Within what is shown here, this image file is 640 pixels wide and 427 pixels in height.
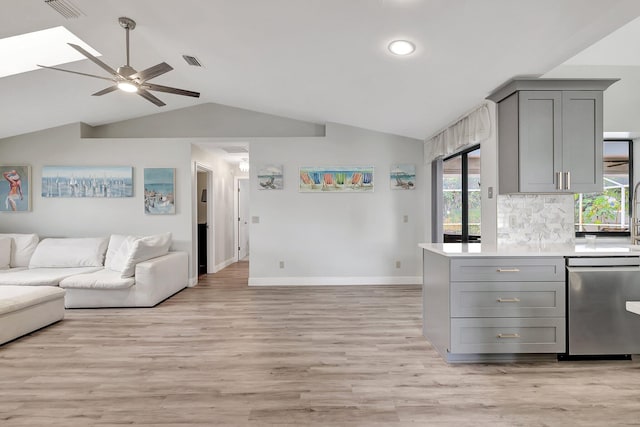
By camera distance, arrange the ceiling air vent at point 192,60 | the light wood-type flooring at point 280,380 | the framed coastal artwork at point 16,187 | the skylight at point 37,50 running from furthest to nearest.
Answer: the framed coastal artwork at point 16,187 → the ceiling air vent at point 192,60 → the skylight at point 37,50 → the light wood-type flooring at point 280,380

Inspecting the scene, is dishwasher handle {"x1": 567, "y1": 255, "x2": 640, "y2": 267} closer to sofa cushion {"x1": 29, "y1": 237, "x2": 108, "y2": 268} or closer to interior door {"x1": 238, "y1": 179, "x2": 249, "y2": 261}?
sofa cushion {"x1": 29, "y1": 237, "x2": 108, "y2": 268}

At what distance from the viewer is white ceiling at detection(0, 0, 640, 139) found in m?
2.20

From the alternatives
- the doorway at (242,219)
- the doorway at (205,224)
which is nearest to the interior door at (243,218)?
the doorway at (242,219)

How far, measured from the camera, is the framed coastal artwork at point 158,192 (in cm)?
Result: 514

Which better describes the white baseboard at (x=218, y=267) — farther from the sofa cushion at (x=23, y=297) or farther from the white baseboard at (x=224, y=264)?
the sofa cushion at (x=23, y=297)

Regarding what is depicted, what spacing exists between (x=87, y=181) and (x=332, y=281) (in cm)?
406

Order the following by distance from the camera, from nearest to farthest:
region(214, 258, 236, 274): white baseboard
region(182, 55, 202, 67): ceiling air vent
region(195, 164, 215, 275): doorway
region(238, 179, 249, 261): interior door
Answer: region(182, 55, 202, 67): ceiling air vent
region(195, 164, 215, 275): doorway
region(214, 258, 236, 274): white baseboard
region(238, 179, 249, 261): interior door

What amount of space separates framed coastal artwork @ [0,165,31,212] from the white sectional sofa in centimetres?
58

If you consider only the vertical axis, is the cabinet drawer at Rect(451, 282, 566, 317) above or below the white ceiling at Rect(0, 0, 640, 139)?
below

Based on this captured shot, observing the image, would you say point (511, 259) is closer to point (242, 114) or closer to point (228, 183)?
point (242, 114)

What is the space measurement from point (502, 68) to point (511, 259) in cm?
152

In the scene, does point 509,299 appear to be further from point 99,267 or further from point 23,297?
point 99,267

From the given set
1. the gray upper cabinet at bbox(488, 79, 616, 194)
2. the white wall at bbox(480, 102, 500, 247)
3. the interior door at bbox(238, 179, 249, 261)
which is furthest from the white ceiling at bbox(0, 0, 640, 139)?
the interior door at bbox(238, 179, 249, 261)

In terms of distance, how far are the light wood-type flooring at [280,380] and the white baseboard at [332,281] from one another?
1632mm
